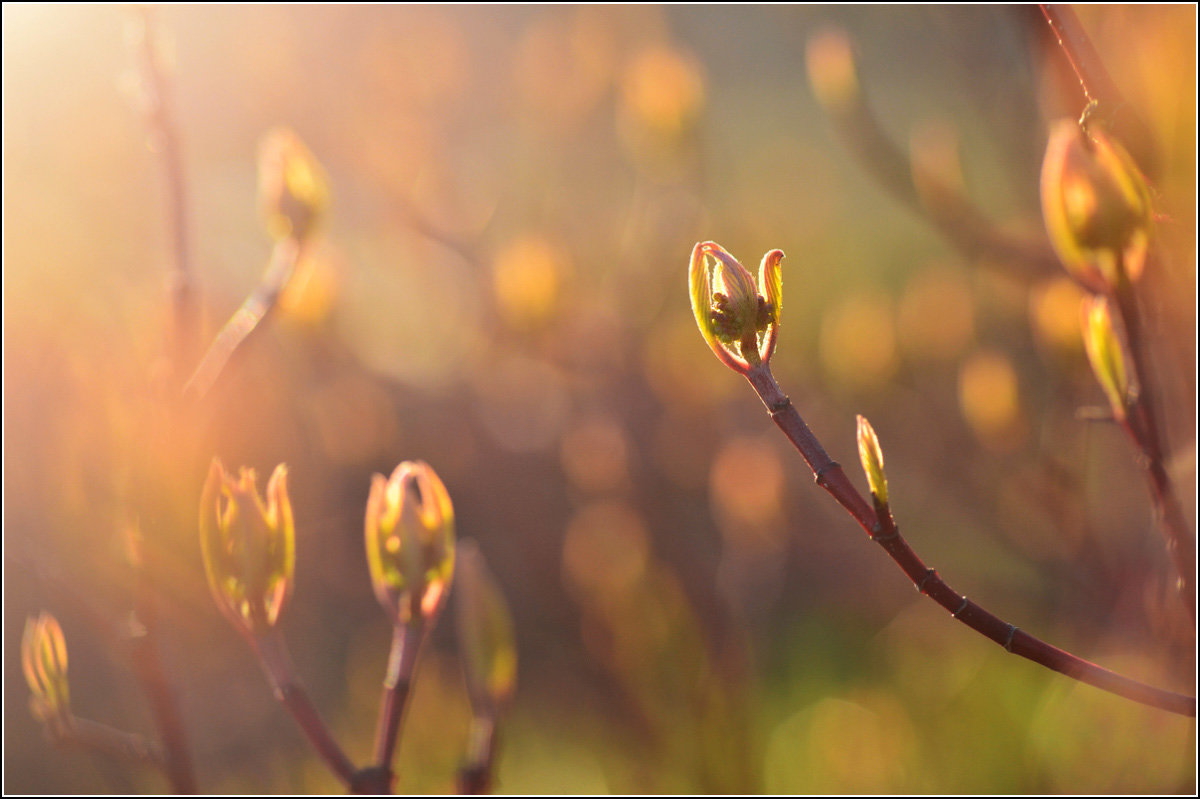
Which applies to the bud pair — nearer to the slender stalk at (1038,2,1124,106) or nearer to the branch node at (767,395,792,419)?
the branch node at (767,395,792,419)

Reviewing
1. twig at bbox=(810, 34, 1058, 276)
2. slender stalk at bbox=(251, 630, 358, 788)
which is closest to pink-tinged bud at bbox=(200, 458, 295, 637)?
slender stalk at bbox=(251, 630, 358, 788)

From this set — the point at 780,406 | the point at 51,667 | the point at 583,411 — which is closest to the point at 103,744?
the point at 51,667

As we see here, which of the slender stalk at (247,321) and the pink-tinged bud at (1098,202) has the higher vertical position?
the pink-tinged bud at (1098,202)

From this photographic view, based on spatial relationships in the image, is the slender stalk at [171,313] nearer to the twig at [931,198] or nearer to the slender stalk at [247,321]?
the slender stalk at [247,321]

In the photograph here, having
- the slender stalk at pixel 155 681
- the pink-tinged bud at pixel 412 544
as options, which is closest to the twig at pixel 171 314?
the slender stalk at pixel 155 681

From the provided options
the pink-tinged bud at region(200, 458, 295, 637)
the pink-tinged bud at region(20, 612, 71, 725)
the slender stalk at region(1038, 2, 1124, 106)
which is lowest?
the pink-tinged bud at region(20, 612, 71, 725)
